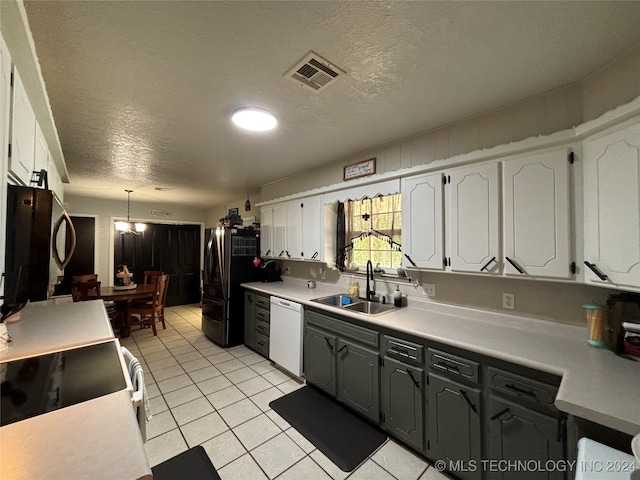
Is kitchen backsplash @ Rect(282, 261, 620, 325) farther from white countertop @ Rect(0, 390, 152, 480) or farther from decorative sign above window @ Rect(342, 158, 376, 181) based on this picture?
white countertop @ Rect(0, 390, 152, 480)

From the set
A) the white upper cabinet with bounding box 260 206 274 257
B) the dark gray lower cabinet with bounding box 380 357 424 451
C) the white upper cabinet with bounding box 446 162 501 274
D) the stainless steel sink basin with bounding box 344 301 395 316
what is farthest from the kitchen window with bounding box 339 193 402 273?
the white upper cabinet with bounding box 260 206 274 257

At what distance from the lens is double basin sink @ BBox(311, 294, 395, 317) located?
2.56m

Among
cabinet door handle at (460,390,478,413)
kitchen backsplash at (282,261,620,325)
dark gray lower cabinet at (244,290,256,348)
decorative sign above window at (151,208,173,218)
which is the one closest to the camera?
cabinet door handle at (460,390,478,413)

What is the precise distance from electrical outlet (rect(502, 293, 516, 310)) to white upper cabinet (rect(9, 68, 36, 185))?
9.88ft

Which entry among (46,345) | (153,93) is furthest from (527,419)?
(153,93)

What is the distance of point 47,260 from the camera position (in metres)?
1.20

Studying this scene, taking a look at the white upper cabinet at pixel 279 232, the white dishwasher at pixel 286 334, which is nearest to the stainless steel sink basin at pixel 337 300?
the white dishwasher at pixel 286 334

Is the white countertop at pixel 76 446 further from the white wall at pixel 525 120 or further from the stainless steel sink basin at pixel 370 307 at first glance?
the white wall at pixel 525 120

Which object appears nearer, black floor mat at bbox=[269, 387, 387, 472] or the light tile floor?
the light tile floor

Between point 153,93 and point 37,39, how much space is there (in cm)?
53

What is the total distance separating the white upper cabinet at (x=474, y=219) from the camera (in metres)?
1.79

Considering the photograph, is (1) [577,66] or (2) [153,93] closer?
(1) [577,66]

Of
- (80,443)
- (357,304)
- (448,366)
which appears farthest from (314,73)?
(357,304)

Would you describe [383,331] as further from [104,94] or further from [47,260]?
[104,94]
